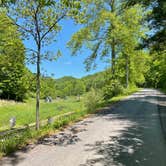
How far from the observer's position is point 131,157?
666 cm

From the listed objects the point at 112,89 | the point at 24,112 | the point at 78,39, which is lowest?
the point at 24,112

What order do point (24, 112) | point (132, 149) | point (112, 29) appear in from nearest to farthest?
point (132, 149)
point (112, 29)
point (24, 112)

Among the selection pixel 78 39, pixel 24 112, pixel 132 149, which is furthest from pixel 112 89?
pixel 132 149

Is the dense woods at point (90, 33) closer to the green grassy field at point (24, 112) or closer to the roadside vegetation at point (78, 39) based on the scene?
the roadside vegetation at point (78, 39)

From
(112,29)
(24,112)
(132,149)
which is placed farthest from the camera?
(24,112)

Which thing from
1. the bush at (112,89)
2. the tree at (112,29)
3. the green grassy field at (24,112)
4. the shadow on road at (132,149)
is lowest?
the green grassy field at (24,112)

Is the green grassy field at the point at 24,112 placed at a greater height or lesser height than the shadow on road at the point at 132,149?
lesser

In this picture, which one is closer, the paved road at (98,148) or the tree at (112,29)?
the paved road at (98,148)

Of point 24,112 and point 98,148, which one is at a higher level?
point 98,148

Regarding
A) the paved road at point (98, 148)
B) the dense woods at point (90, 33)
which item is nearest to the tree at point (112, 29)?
the dense woods at point (90, 33)

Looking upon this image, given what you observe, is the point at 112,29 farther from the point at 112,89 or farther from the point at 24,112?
the point at 24,112

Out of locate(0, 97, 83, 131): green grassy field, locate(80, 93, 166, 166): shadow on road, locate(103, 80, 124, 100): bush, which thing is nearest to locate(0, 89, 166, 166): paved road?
locate(80, 93, 166, 166): shadow on road

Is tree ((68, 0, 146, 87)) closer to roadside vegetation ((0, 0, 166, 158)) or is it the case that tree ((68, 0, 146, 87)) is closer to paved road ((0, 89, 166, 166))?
roadside vegetation ((0, 0, 166, 158))

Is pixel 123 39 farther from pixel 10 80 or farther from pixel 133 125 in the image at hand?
pixel 10 80
